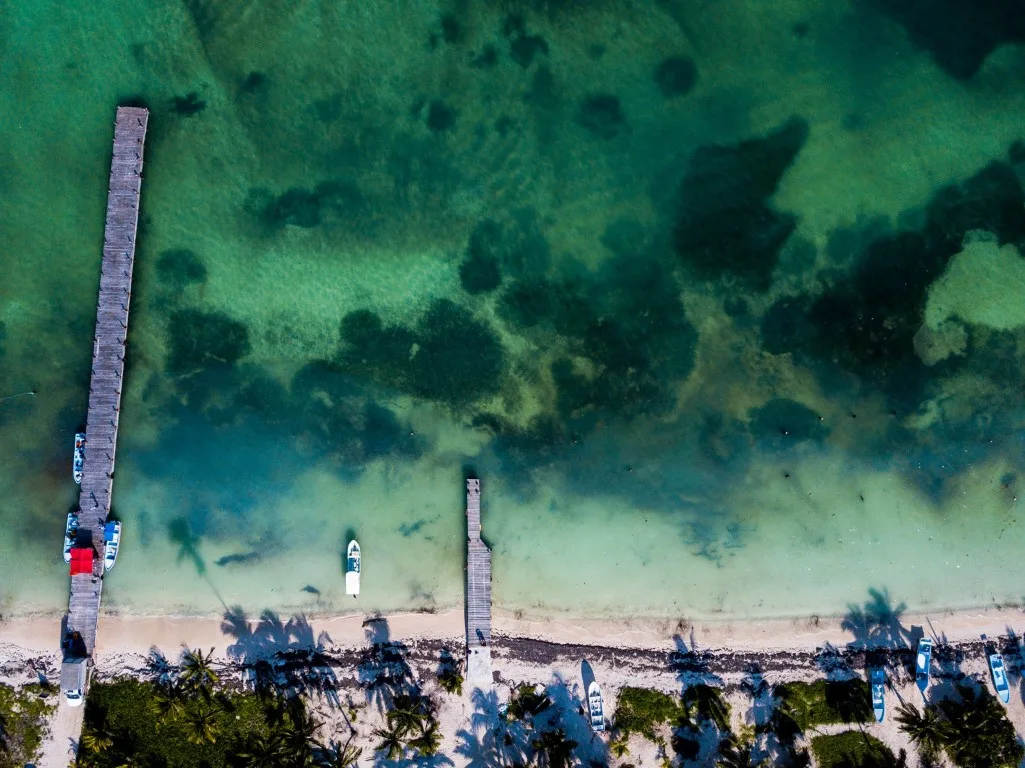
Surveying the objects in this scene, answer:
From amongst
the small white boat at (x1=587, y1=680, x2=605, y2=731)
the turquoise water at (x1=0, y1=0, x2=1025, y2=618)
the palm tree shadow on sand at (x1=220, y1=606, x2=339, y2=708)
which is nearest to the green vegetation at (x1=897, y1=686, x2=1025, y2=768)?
the turquoise water at (x1=0, y1=0, x2=1025, y2=618)

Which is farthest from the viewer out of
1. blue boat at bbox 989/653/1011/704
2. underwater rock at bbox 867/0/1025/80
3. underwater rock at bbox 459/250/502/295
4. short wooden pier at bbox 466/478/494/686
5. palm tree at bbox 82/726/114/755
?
underwater rock at bbox 867/0/1025/80

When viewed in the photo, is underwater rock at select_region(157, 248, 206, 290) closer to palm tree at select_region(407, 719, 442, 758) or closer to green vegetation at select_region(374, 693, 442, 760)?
green vegetation at select_region(374, 693, 442, 760)

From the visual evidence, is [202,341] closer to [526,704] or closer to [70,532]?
[70,532]

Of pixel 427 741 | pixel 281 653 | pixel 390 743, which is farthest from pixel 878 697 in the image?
pixel 281 653

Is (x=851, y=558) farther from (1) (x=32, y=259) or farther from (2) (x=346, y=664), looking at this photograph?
(1) (x=32, y=259)

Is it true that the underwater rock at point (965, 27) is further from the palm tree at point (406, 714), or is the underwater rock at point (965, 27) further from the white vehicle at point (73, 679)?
the white vehicle at point (73, 679)

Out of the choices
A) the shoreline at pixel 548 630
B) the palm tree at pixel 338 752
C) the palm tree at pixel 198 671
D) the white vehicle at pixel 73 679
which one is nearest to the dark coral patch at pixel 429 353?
the shoreline at pixel 548 630
